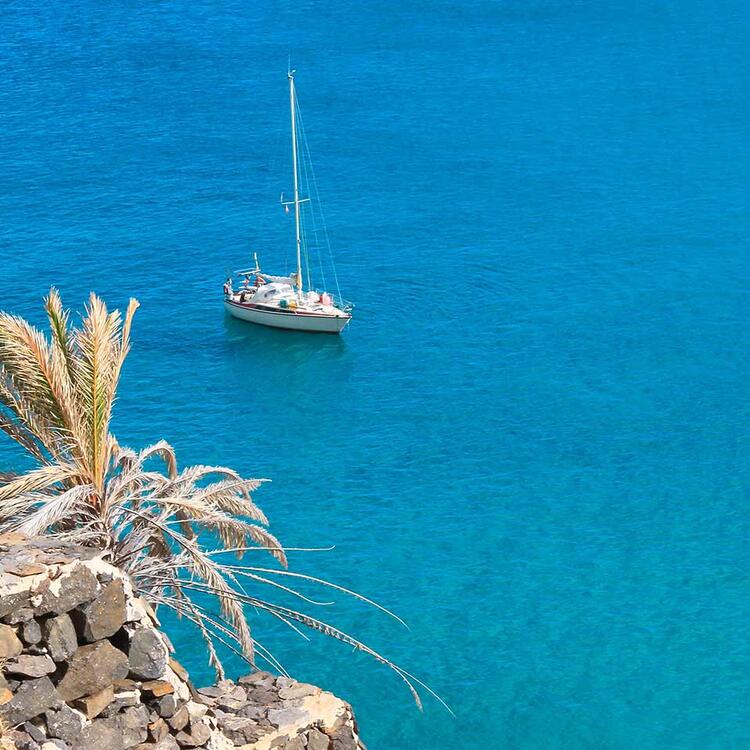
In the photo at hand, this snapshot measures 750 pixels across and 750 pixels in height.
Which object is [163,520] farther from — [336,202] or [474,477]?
[336,202]

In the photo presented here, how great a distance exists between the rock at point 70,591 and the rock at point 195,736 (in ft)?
10.5

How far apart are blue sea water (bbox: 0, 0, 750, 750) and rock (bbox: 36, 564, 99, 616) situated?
21.1 m

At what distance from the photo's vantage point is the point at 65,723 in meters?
18.2

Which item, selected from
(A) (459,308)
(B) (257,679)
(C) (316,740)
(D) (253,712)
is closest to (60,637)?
(D) (253,712)

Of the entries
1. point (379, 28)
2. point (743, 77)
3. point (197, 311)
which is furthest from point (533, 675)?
point (379, 28)

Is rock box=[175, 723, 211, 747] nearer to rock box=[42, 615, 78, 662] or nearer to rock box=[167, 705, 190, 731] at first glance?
rock box=[167, 705, 190, 731]

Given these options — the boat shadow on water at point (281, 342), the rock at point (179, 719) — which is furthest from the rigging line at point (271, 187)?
the rock at point (179, 719)

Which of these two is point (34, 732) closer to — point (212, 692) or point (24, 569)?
point (24, 569)

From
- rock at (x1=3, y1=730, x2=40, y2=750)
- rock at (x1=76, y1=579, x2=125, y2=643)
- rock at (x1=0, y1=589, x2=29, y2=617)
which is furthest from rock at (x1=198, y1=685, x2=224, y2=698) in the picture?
rock at (x1=0, y1=589, x2=29, y2=617)

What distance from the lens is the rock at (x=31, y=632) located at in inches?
695

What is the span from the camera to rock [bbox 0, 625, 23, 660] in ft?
57.3

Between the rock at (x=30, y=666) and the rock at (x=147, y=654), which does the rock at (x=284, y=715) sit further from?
the rock at (x=30, y=666)

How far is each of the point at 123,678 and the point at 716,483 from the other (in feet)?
121

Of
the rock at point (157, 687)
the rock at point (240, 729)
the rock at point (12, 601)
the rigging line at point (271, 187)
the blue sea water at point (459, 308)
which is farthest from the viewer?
the rigging line at point (271, 187)
